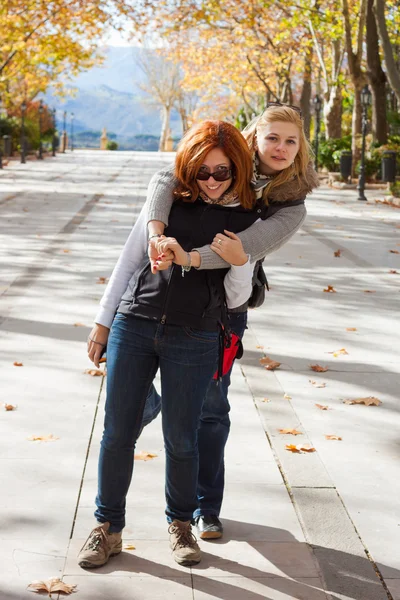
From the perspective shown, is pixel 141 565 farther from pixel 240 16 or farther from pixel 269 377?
pixel 240 16

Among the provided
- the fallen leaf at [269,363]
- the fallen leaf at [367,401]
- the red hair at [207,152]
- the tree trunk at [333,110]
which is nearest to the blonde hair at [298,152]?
the red hair at [207,152]

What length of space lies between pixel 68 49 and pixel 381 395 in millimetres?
27877

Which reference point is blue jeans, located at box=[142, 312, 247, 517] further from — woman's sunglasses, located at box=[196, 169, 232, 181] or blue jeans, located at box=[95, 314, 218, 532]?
woman's sunglasses, located at box=[196, 169, 232, 181]

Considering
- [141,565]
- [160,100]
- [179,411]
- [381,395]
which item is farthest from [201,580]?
[160,100]

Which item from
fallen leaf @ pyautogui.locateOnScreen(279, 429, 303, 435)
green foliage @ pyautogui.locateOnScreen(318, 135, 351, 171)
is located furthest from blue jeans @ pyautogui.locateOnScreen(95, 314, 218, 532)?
green foliage @ pyautogui.locateOnScreen(318, 135, 351, 171)

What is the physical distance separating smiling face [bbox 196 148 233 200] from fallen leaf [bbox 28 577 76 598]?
4.94 feet

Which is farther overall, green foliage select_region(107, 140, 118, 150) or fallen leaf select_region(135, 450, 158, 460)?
green foliage select_region(107, 140, 118, 150)

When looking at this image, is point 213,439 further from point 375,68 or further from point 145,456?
point 375,68

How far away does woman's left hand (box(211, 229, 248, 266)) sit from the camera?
11.3 feet

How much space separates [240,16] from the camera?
38.8 m

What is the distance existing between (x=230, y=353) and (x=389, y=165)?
22.8 meters

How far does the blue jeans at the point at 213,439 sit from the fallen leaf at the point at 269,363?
2.91m

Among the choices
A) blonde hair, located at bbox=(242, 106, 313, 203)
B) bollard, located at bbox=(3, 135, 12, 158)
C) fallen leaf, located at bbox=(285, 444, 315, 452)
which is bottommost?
bollard, located at bbox=(3, 135, 12, 158)

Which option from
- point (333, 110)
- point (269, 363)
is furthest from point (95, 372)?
point (333, 110)
